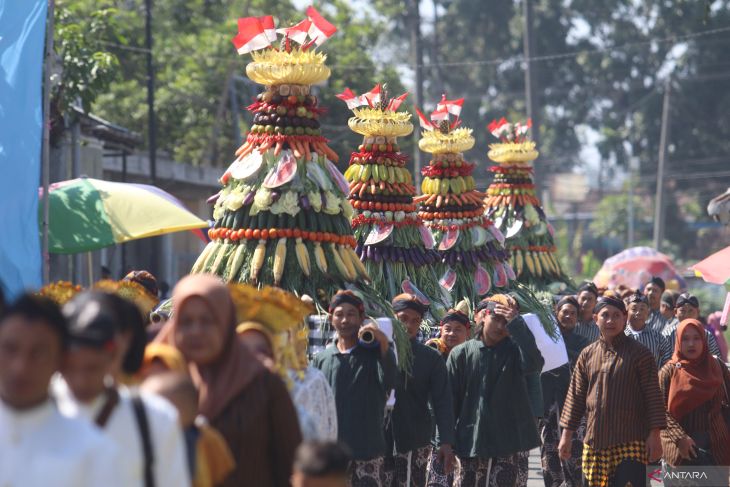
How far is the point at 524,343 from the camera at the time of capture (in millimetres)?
8953

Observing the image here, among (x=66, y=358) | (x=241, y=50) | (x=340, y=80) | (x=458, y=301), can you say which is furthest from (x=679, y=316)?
(x=340, y=80)

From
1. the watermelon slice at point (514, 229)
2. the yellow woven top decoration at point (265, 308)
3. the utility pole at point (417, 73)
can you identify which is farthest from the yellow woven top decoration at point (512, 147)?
the utility pole at point (417, 73)

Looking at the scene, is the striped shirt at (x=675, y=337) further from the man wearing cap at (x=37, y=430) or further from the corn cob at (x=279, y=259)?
the man wearing cap at (x=37, y=430)

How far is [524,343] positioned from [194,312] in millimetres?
4634

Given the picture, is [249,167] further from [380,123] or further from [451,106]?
[451,106]

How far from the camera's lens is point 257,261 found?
29.4 feet

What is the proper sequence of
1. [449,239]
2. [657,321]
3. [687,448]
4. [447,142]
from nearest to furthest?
[687,448] → [449,239] → [447,142] → [657,321]

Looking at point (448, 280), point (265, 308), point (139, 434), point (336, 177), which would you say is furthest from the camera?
point (448, 280)

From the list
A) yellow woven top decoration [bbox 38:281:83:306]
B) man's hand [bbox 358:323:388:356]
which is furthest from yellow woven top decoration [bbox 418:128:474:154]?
yellow woven top decoration [bbox 38:281:83:306]

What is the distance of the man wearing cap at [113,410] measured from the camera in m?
3.75

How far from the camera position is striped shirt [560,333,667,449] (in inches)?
337

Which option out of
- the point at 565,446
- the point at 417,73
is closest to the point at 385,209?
the point at 565,446

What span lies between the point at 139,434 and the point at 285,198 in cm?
534

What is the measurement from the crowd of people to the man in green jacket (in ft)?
0.03
